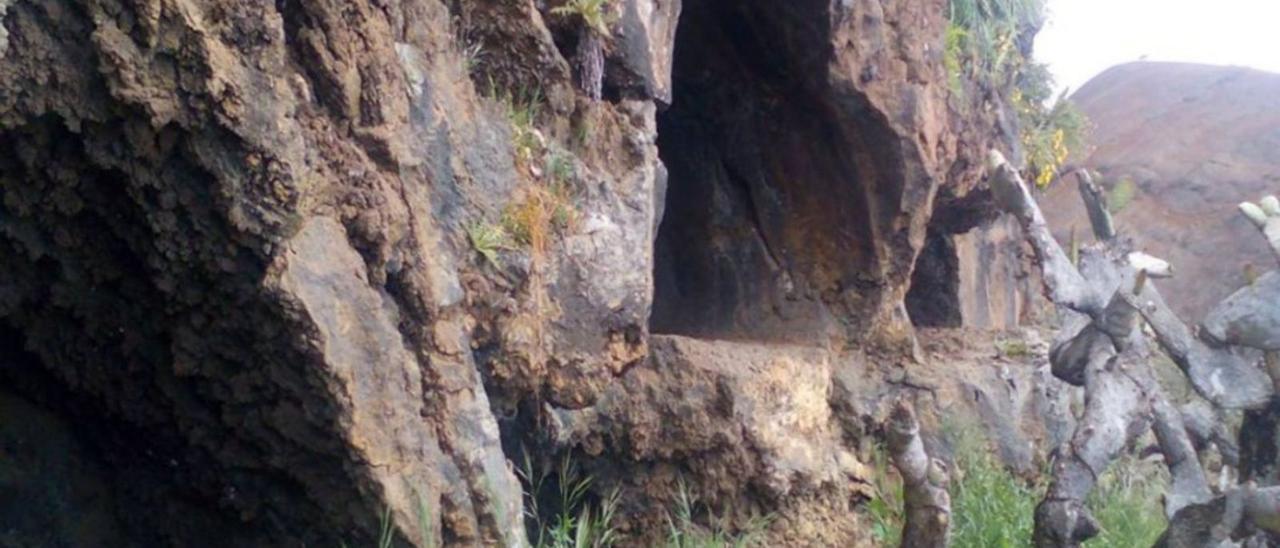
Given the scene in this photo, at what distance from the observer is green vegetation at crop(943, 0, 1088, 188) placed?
10.6m

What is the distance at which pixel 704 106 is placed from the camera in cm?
953

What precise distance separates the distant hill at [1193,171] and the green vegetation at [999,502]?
28.9ft

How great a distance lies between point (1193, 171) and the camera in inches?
765

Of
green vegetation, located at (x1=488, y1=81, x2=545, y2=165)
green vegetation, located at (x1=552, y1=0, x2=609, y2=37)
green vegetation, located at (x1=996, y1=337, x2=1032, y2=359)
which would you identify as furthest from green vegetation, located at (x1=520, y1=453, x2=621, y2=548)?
green vegetation, located at (x1=996, y1=337, x2=1032, y2=359)

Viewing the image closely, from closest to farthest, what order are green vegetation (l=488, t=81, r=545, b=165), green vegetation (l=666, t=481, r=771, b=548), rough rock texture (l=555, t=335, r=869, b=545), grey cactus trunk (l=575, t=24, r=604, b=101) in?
green vegetation (l=488, t=81, r=545, b=165) < grey cactus trunk (l=575, t=24, r=604, b=101) < green vegetation (l=666, t=481, r=771, b=548) < rough rock texture (l=555, t=335, r=869, b=545)

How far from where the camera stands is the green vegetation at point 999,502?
804 centimetres

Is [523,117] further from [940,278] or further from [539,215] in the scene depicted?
[940,278]

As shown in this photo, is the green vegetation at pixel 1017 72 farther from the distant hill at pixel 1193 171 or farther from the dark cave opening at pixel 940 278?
the distant hill at pixel 1193 171

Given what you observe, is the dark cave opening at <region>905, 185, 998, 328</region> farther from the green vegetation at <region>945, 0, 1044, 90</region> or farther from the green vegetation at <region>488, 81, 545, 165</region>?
the green vegetation at <region>488, 81, 545, 165</region>

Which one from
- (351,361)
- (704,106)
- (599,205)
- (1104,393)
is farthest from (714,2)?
(351,361)

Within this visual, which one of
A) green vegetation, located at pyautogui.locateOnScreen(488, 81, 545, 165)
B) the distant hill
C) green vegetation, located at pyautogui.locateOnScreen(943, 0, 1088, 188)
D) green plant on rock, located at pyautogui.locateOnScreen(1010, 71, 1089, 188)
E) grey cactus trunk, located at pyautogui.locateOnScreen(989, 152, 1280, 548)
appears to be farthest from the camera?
the distant hill

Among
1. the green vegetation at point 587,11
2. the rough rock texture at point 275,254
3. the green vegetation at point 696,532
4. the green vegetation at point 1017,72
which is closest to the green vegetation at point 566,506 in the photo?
the green vegetation at point 696,532

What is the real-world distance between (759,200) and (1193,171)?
39.5 feet

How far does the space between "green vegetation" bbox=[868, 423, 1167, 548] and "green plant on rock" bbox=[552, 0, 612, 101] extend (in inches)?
118
